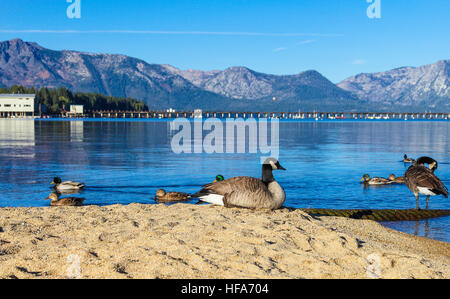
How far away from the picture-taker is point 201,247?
10430 mm

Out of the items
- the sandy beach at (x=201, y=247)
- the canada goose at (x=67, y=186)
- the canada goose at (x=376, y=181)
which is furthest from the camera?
the canada goose at (x=376, y=181)

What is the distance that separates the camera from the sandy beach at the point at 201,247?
29.9 feet

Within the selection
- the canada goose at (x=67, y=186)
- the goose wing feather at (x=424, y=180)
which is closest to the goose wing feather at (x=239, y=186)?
the goose wing feather at (x=424, y=180)

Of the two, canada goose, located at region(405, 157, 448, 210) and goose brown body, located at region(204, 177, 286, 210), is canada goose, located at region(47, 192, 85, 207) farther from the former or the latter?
canada goose, located at region(405, 157, 448, 210)

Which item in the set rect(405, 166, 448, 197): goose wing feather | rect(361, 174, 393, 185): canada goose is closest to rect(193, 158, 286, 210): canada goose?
rect(405, 166, 448, 197): goose wing feather

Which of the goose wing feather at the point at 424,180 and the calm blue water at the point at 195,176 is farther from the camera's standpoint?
the calm blue water at the point at 195,176

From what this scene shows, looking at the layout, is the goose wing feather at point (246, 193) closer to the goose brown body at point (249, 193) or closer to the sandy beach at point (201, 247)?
the goose brown body at point (249, 193)

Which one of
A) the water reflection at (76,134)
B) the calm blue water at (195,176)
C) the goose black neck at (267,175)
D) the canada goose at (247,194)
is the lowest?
the calm blue water at (195,176)

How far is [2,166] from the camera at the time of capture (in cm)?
3409

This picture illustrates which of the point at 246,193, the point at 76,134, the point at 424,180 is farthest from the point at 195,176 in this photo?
the point at 76,134

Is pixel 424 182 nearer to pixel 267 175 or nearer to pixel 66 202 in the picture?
pixel 267 175
